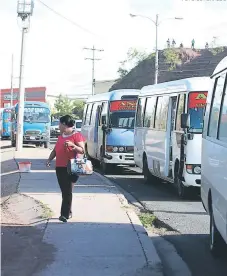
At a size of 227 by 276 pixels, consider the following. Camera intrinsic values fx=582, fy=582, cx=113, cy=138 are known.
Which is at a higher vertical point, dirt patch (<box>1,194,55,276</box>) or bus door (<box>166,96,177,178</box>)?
bus door (<box>166,96,177,178</box>)

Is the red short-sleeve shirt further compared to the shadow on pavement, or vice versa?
the red short-sleeve shirt

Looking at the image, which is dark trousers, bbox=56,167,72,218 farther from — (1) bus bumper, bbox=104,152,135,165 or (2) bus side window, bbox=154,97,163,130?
(1) bus bumper, bbox=104,152,135,165

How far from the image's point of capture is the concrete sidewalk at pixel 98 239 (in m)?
6.88

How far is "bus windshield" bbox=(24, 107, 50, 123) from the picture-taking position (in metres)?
36.0

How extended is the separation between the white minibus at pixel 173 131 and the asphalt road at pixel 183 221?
0.45 m

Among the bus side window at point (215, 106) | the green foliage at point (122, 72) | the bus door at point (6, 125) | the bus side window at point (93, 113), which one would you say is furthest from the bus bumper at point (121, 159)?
the green foliage at point (122, 72)

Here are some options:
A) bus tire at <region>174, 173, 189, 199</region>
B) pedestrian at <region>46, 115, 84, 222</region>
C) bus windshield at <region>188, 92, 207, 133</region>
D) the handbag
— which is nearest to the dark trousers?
pedestrian at <region>46, 115, 84, 222</region>

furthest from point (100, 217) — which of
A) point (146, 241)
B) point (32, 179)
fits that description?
point (32, 179)

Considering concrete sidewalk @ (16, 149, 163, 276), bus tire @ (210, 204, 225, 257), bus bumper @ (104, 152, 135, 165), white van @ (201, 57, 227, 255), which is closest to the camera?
white van @ (201, 57, 227, 255)

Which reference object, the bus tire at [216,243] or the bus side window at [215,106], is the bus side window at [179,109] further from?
the bus tire at [216,243]

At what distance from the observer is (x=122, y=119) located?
20.3 meters

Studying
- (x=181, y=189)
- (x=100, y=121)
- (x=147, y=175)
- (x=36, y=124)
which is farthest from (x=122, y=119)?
(x=36, y=124)

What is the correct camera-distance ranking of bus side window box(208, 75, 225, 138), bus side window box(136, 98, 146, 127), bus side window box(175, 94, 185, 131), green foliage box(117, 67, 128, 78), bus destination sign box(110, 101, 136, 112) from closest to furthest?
1. bus side window box(208, 75, 225, 138)
2. bus side window box(175, 94, 185, 131)
3. bus side window box(136, 98, 146, 127)
4. bus destination sign box(110, 101, 136, 112)
5. green foliage box(117, 67, 128, 78)

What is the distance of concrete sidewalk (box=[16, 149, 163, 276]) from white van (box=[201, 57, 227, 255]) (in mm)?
913
